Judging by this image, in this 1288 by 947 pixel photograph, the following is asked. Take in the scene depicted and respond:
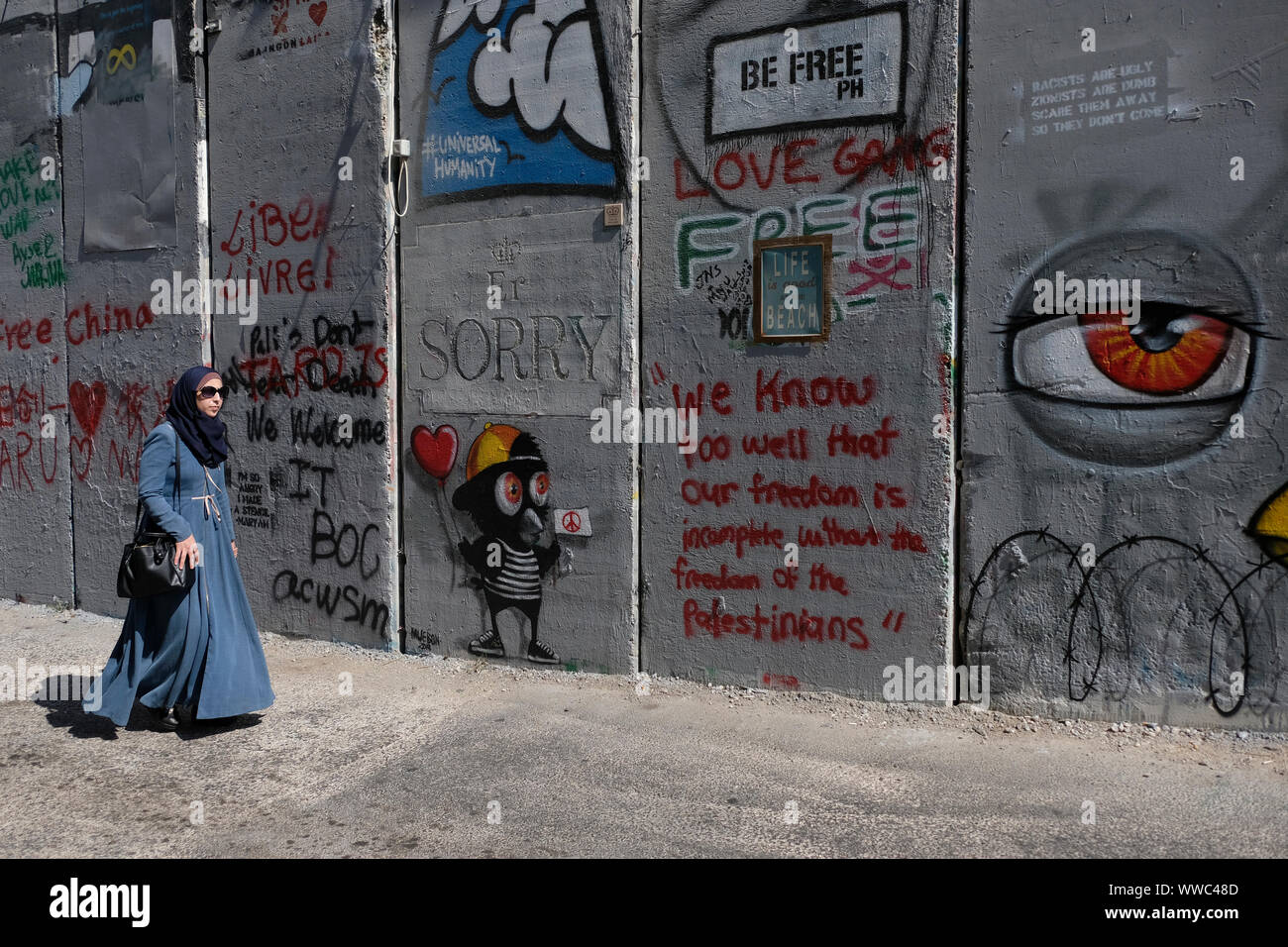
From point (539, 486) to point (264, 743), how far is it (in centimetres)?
195

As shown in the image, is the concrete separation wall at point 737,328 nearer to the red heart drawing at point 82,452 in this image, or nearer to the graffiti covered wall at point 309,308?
the graffiti covered wall at point 309,308

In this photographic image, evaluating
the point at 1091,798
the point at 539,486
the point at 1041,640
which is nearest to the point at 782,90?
the point at 539,486

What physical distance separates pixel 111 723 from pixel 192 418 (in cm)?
159

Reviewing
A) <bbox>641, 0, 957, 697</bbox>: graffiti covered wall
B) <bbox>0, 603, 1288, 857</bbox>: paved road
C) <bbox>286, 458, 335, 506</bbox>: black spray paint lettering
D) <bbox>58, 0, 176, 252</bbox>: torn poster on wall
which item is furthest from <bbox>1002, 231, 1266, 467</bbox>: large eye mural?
<bbox>58, 0, 176, 252</bbox>: torn poster on wall

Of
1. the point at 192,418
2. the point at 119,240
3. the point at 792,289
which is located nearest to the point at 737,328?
the point at 792,289

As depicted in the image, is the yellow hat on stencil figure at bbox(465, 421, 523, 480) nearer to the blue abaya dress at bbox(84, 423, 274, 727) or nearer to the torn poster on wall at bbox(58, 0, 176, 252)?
the blue abaya dress at bbox(84, 423, 274, 727)

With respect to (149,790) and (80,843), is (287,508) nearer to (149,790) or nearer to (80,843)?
(149,790)

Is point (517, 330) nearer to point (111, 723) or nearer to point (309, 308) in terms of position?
point (309, 308)

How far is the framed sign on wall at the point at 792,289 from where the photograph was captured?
5.06 metres

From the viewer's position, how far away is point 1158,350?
438 centimetres

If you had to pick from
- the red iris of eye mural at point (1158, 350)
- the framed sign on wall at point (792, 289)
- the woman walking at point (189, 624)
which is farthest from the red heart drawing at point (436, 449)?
the red iris of eye mural at point (1158, 350)

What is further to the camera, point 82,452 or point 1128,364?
point 82,452

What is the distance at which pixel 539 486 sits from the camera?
5.89 m

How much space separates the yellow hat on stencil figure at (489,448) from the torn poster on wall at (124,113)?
Answer: 3.04 metres
